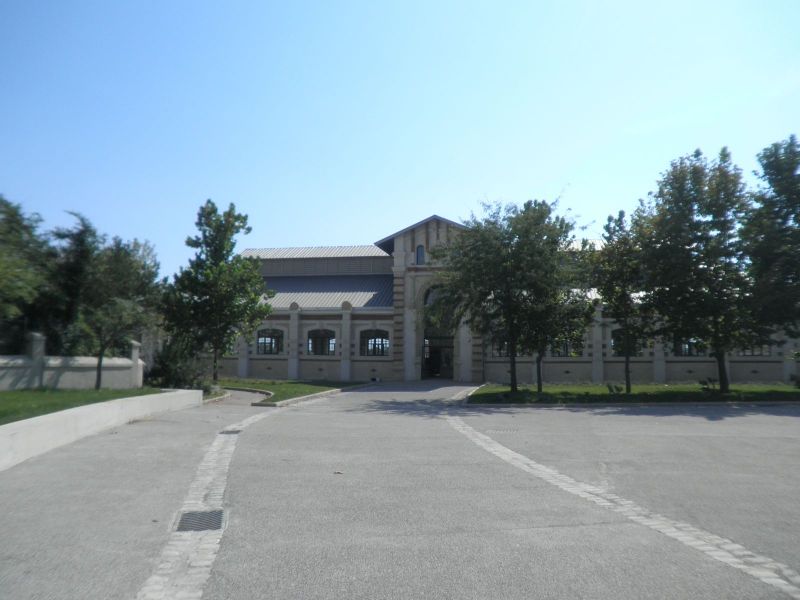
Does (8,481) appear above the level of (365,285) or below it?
below

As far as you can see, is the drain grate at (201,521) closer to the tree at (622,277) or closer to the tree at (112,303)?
the tree at (112,303)

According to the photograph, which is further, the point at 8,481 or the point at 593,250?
the point at 593,250

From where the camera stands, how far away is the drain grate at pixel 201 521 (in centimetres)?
661

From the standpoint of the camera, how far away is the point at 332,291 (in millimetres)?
49812

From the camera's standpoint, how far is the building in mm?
43062

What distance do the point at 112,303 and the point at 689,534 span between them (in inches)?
762

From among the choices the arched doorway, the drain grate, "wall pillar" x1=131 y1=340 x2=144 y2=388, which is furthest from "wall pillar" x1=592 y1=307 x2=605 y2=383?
the drain grate

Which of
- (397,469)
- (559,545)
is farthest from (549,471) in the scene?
(559,545)

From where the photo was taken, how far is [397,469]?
996 centimetres

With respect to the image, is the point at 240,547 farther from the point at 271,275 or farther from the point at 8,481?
the point at 271,275

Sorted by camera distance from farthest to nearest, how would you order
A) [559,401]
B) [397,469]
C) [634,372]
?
[634,372] → [559,401] → [397,469]

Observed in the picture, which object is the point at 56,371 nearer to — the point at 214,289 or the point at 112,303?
the point at 112,303

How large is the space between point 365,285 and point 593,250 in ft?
77.8

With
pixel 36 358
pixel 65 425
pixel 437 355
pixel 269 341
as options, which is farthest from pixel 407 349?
pixel 65 425
